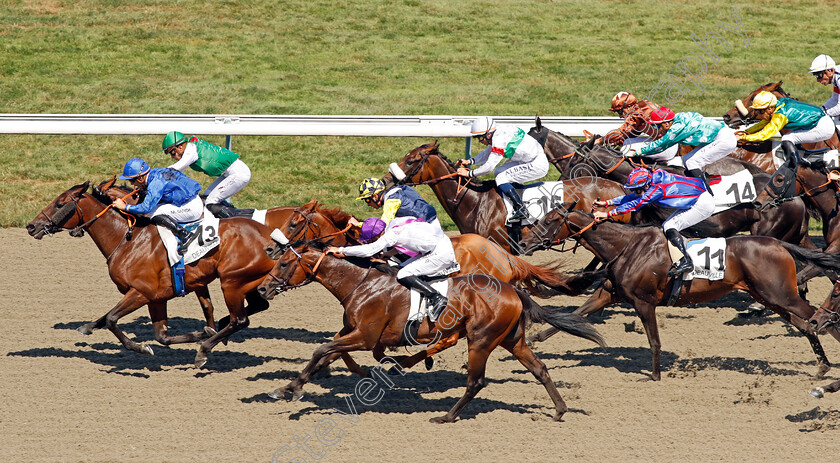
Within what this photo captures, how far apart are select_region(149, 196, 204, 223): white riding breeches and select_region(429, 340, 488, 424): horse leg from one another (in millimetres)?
2899

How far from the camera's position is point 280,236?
7.16 metres

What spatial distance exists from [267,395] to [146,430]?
1.09 metres

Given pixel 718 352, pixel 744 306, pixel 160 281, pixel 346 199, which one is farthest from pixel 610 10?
pixel 160 281

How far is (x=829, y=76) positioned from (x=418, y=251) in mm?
6712

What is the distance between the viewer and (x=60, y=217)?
335 inches

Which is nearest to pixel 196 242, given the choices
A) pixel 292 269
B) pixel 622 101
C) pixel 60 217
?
pixel 60 217

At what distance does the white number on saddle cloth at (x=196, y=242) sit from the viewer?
8.30m

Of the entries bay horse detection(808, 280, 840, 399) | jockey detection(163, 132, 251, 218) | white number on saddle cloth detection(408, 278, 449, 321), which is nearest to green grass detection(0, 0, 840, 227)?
jockey detection(163, 132, 251, 218)

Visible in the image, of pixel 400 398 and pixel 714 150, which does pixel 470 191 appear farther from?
pixel 400 398

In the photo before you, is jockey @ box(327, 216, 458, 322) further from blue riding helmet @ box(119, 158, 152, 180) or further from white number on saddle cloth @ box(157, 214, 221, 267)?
blue riding helmet @ box(119, 158, 152, 180)

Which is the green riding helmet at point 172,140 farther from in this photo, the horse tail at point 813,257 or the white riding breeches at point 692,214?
the horse tail at point 813,257

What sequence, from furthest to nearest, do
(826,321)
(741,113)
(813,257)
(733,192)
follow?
(741,113)
(733,192)
(813,257)
(826,321)

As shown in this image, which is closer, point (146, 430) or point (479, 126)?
point (146, 430)

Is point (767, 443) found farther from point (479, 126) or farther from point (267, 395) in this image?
point (479, 126)
